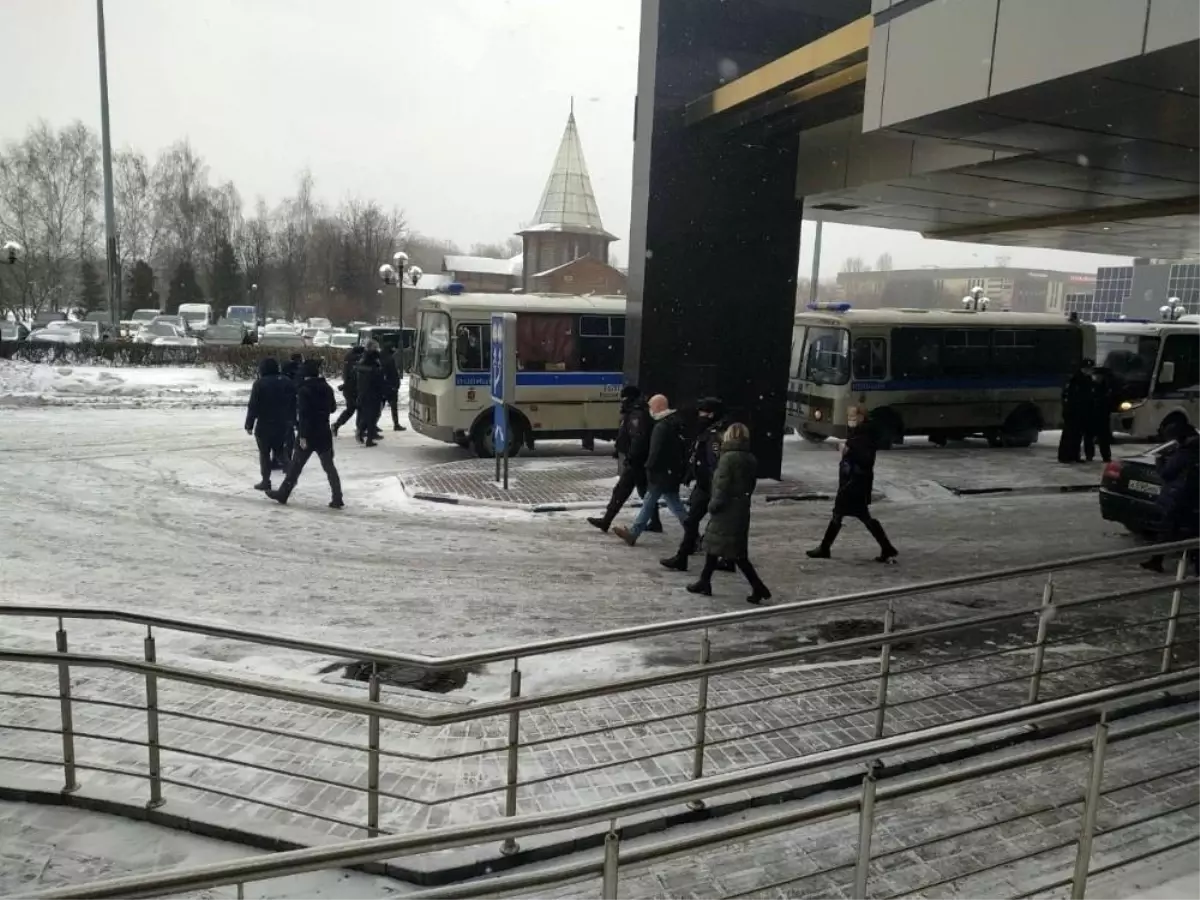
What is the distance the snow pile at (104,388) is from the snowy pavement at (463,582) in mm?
7576

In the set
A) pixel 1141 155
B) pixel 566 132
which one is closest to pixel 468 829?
pixel 1141 155

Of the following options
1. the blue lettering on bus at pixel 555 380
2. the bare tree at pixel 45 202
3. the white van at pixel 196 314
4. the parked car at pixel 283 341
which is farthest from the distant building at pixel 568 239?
the blue lettering on bus at pixel 555 380

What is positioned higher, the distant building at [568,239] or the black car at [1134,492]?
the distant building at [568,239]

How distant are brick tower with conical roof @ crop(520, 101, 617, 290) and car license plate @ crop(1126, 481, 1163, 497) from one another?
1958 inches

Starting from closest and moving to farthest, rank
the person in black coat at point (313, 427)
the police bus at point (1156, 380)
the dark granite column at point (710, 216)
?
the person in black coat at point (313, 427), the dark granite column at point (710, 216), the police bus at point (1156, 380)

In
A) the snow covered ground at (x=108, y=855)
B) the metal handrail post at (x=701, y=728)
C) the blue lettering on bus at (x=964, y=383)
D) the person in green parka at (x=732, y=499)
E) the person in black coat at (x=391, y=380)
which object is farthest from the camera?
the person in black coat at (x=391, y=380)

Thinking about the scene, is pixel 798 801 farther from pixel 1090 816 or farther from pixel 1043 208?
pixel 1043 208

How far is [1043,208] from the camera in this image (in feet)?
47.2

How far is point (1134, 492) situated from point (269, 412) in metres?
11.0

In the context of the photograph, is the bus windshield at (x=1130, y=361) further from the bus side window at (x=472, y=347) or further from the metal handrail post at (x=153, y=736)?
the metal handrail post at (x=153, y=736)

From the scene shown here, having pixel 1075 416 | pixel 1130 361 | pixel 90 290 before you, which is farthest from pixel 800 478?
pixel 90 290

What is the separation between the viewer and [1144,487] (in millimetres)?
10391

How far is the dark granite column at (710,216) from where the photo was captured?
12414 mm

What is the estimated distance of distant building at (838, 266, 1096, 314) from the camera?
42531 mm
